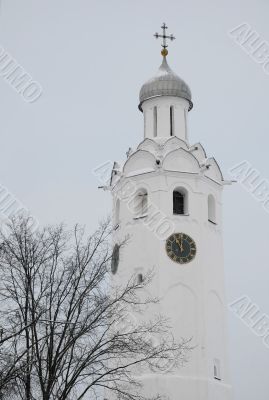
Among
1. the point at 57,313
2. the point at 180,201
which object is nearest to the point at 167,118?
the point at 180,201

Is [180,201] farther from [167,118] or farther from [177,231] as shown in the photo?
[167,118]

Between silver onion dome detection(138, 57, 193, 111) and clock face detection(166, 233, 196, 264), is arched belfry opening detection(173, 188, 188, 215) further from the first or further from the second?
silver onion dome detection(138, 57, 193, 111)

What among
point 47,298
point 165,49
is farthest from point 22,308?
point 165,49

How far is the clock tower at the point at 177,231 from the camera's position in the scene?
3089 cm

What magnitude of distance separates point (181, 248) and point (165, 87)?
27.7ft

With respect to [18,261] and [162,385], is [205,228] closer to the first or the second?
[162,385]

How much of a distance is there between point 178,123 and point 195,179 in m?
3.59

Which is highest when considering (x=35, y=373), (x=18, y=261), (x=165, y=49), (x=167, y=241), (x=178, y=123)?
(x=165, y=49)

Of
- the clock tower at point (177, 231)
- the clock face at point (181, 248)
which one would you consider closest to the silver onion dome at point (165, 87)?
the clock tower at point (177, 231)

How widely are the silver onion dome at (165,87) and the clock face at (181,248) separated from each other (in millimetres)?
7553

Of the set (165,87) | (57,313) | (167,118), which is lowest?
(57,313)

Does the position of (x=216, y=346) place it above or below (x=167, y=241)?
below

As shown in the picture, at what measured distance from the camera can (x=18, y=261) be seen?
68.2 ft

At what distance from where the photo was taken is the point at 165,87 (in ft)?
119
